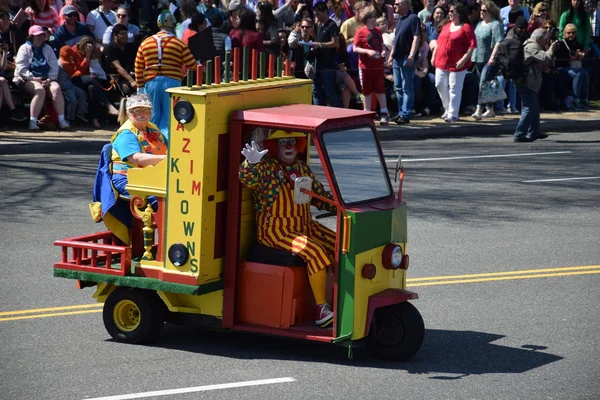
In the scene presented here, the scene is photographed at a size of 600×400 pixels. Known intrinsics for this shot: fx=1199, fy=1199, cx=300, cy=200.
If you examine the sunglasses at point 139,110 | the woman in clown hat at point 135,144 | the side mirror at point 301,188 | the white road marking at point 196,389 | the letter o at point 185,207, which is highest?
the sunglasses at point 139,110

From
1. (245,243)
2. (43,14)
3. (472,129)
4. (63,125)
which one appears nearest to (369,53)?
(472,129)

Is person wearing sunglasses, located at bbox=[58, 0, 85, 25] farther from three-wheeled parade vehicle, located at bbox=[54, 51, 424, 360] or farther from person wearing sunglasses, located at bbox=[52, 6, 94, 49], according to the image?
three-wheeled parade vehicle, located at bbox=[54, 51, 424, 360]

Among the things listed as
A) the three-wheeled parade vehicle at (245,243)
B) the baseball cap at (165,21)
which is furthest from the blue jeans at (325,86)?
the three-wheeled parade vehicle at (245,243)

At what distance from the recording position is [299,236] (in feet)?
27.1

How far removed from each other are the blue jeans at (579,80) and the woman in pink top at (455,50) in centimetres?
340

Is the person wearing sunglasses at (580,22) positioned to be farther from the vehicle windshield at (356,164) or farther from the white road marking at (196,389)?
the white road marking at (196,389)

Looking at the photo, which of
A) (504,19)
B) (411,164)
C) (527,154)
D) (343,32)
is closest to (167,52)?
(411,164)

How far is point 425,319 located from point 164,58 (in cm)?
622

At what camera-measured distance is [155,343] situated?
8.69m

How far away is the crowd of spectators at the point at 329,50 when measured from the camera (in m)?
18.7

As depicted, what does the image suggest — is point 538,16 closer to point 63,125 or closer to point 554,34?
point 554,34

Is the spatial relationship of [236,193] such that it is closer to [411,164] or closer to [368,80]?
[411,164]

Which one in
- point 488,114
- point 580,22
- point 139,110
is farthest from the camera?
point 580,22

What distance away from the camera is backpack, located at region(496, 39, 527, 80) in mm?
18375
